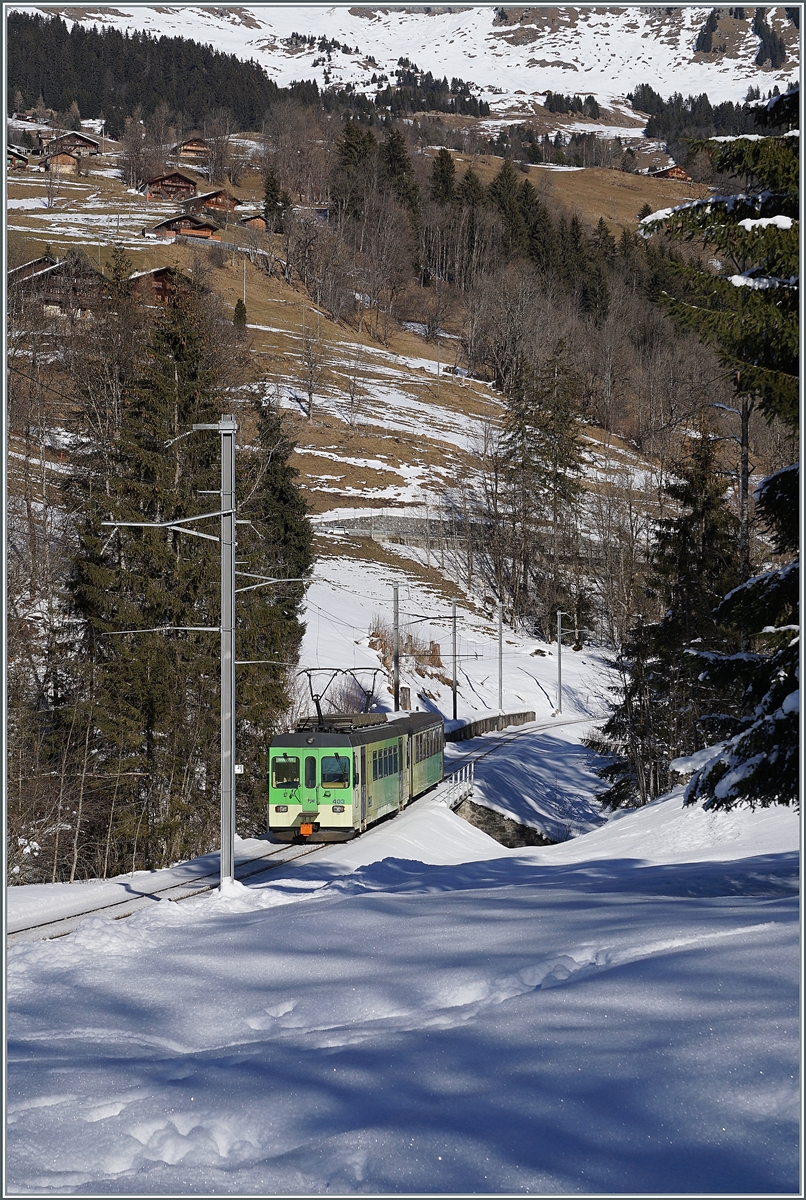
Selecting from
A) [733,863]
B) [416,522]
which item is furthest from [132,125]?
[733,863]

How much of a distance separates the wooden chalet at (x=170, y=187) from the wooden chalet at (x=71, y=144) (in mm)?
13095

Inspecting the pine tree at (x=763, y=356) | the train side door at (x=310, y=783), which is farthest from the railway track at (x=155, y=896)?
the pine tree at (x=763, y=356)

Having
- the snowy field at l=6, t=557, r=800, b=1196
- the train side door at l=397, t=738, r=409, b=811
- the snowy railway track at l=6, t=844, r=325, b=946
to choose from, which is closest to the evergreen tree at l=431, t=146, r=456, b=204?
the train side door at l=397, t=738, r=409, b=811

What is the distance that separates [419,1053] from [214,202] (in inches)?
5790

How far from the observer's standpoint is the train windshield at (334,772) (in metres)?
26.0

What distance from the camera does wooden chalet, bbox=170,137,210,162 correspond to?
168500 mm

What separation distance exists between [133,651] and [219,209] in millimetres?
121792

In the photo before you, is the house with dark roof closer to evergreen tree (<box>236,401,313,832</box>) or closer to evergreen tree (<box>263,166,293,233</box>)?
evergreen tree (<box>263,166,293,233</box>)

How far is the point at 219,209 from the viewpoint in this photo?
5551 inches

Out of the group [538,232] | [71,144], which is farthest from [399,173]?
[71,144]

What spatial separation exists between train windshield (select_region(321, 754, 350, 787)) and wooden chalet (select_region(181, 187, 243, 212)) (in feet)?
399

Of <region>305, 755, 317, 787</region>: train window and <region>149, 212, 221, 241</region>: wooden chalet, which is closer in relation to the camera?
<region>305, 755, 317, 787</region>: train window

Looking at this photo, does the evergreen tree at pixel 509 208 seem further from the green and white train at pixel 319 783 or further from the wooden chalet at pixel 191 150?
the green and white train at pixel 319 783

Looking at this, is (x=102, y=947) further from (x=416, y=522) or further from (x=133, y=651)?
(x=416, y=522)
